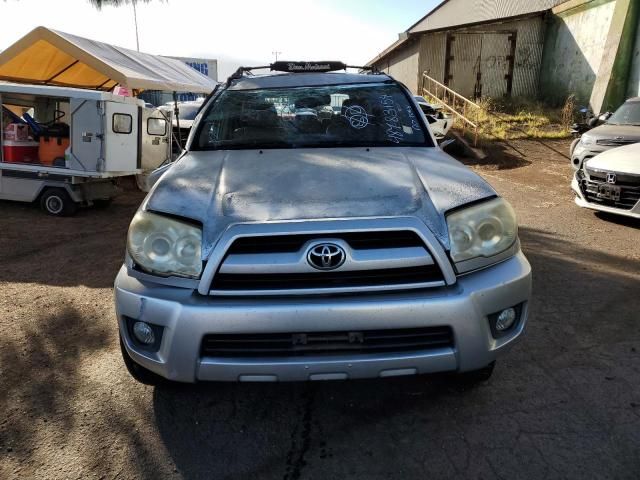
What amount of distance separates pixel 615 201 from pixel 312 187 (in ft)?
16.7

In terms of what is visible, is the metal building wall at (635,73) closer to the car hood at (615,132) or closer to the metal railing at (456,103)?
the metal railing at (456,103)

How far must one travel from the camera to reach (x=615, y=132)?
7477 mm

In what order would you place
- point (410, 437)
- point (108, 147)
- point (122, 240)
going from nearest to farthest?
point (410, 437) < point (122, 240) < point (108, 147)

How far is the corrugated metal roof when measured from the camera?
75.8ft

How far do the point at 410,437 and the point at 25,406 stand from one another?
76.8 inches

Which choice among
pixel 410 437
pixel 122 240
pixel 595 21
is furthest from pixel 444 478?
pixel 595 21

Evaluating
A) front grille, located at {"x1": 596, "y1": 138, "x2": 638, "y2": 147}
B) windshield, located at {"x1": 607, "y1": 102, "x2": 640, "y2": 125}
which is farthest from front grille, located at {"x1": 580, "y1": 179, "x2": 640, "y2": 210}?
windshield, located at {"x1": 607, "y1": 102, "x2": 640, "y2": 125}

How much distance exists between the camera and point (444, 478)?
2062mm

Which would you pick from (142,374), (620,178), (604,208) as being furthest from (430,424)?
(604,208)

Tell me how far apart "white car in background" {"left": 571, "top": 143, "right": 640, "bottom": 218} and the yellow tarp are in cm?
730

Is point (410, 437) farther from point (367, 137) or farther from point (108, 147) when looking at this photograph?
point (108, 147)

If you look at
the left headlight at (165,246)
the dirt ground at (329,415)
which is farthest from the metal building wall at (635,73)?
the left headlight at (165,246)

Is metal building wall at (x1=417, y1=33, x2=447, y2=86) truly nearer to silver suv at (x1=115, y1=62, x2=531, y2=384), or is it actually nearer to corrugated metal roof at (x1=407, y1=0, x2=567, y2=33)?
corrugated metal roof at (x1=407, y1=0, x2=567, y2=33)

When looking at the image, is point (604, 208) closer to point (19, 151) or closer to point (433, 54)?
point (19, 151)
